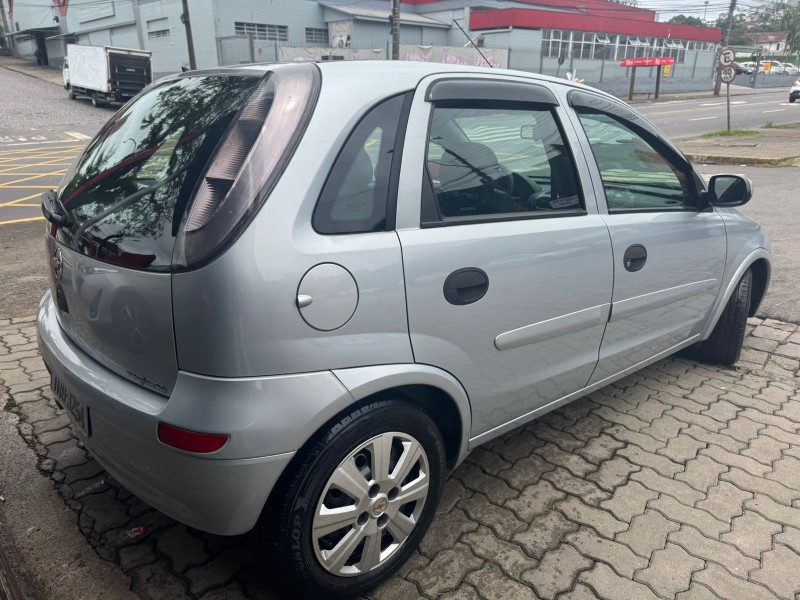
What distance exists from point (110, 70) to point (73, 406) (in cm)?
2607

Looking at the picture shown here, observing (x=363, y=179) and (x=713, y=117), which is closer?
(x=363, y=179)

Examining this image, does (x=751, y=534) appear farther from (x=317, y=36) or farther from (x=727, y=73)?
(x=317, y=36)

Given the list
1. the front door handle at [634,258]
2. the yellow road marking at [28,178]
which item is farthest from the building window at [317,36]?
the front door handle at [634,258]

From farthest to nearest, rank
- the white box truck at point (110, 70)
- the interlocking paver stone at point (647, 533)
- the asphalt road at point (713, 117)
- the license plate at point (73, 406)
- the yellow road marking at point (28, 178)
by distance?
the white box truck at point (110, 70) < the asphalt road at point (713, 117) < the yellow road marking at point (28, 178) < the interlocking paver stone at point (647, 533) < the license plate at point (73, 406)

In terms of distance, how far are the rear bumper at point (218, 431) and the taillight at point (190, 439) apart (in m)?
0.02

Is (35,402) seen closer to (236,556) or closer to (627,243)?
(236,556)

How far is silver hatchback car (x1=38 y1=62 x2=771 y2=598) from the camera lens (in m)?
1.71

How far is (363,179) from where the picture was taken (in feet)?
6.39

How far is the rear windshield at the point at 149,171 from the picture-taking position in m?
1.82

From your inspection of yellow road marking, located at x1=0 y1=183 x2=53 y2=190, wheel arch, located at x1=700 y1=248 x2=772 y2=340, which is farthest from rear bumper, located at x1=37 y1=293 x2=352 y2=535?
yellow road marking, located at x1=0 y1=183 x2=53 y2=190

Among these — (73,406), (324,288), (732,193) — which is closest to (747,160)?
(732,193)

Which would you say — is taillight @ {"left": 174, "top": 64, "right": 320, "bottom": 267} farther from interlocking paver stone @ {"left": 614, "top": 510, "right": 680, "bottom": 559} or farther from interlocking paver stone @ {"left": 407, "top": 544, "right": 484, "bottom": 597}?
interlocking paver stone @ {"left": 614, "top": 510, "right": 680, "bottom": 559}

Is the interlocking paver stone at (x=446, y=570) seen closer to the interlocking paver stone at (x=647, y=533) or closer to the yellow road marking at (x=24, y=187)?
the interlocking paver stone at (x=647, y=533)

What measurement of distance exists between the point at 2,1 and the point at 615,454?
66127mm
